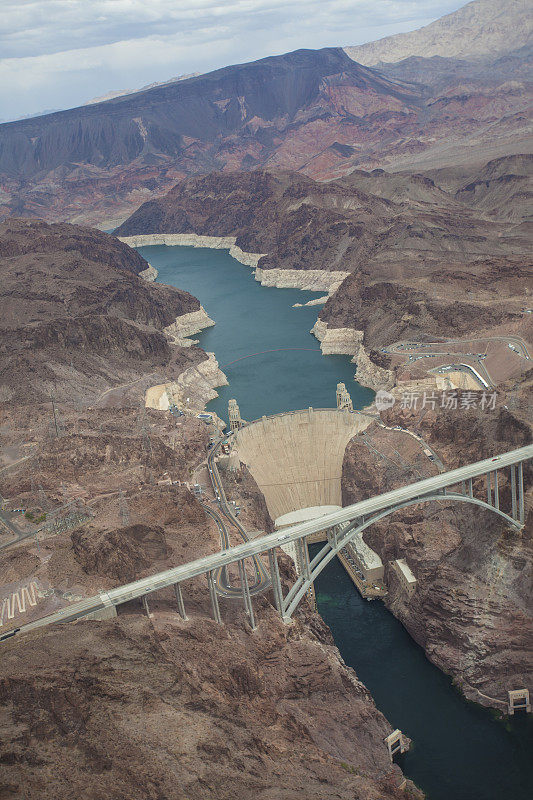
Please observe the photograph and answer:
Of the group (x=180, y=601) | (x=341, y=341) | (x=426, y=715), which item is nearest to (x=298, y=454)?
(x=426, y=715)

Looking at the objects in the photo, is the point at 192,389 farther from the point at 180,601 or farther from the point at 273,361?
the point at 180,601

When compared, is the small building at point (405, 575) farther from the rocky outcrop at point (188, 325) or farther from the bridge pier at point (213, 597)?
the rocky outcrop at point (188, 325)

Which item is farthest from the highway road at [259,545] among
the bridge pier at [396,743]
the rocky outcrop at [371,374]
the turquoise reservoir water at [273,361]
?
the turquoise reservoir water at [273,361]

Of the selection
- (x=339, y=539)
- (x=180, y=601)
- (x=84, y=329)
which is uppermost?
(x=84, y=329)

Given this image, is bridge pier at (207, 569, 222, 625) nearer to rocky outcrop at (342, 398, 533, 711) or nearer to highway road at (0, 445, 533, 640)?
highway road at (0, 445, 533, 640)

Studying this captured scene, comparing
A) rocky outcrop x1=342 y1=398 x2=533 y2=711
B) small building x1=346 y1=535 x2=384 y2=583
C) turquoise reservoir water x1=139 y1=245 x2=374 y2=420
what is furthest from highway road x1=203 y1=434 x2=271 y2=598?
turquoise reservoir water x1=139 y1=245 x2=374 y2=420

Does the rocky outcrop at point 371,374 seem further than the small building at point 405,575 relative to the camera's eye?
Yes

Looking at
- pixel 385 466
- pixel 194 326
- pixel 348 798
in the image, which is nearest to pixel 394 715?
pixel 348 798
